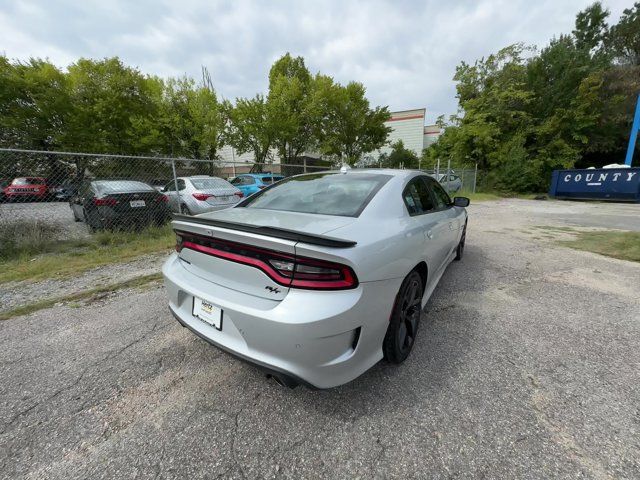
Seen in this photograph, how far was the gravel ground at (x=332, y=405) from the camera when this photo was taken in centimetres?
139

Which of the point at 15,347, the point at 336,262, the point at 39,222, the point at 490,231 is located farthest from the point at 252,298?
the point at 490,231

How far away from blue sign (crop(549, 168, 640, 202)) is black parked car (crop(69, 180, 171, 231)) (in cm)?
1844

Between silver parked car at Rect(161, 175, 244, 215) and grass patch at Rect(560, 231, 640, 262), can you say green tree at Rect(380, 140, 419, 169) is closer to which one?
grass patch at Rect(560, 231, 640, 262)

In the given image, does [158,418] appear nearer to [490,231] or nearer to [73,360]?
[73,360]

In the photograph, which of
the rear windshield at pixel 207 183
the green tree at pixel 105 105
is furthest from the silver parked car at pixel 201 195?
the green tree at pixel 105 105

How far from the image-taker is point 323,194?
2.46 m

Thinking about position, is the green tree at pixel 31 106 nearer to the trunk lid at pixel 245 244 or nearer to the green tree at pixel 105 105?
the green tree at pixel 105 105

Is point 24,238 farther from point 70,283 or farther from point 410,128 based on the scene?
point 410,128

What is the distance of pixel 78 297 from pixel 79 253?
2.27m

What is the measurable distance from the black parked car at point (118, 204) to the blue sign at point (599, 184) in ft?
60.5

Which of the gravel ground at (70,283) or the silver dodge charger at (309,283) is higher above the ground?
the silver dodge charger at (309,283)

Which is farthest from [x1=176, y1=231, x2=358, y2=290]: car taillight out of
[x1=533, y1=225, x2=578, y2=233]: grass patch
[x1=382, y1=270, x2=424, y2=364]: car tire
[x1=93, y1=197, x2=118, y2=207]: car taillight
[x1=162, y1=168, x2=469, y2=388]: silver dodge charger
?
[x1=533, y1=225, x2=578, y2=233]: grass patch

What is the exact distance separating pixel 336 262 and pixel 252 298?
21.2 inches

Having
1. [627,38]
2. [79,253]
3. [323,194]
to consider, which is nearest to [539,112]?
[627,38]
